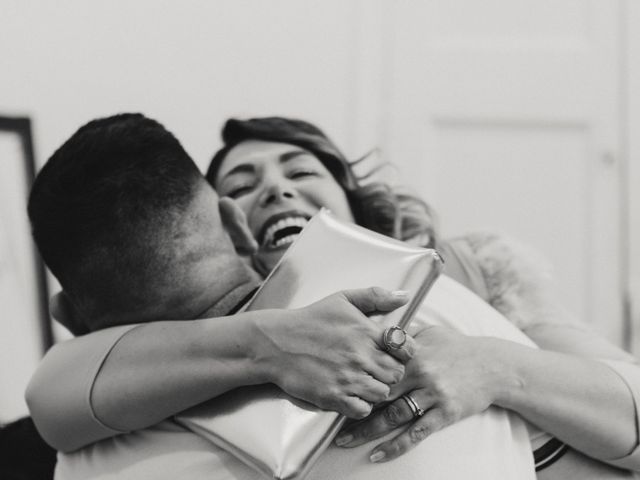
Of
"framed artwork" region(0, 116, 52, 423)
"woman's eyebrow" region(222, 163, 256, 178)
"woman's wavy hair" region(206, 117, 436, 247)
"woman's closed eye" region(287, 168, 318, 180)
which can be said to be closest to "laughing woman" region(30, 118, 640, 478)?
"woman's wavy hair" region(206, 117, 436, 247)

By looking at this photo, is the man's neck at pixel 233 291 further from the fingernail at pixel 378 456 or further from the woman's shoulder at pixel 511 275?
the woman's shoulder at pixel 511 275

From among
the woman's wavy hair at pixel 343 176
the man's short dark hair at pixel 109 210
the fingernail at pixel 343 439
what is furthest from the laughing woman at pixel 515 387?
the woman's wavy hair at pixel 343 176

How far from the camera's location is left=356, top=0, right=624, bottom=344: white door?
8.87 ft

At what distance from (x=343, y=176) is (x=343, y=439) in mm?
932

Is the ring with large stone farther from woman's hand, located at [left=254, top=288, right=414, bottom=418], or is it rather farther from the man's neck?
the man's neck

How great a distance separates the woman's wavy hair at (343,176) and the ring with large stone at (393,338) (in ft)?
2.79

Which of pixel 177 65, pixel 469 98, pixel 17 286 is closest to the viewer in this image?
pixel 17 286

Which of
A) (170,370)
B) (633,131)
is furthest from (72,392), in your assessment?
(633,131)

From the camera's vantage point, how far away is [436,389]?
100 centimetres

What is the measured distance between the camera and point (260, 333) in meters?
0.96

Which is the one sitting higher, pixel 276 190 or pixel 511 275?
pixel 276 190

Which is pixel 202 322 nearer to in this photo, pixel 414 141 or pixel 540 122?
pixel 414 141

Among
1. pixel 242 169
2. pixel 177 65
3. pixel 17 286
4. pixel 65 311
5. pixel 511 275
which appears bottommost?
pixel 17 286

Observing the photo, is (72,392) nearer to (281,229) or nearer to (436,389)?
(436,389)
